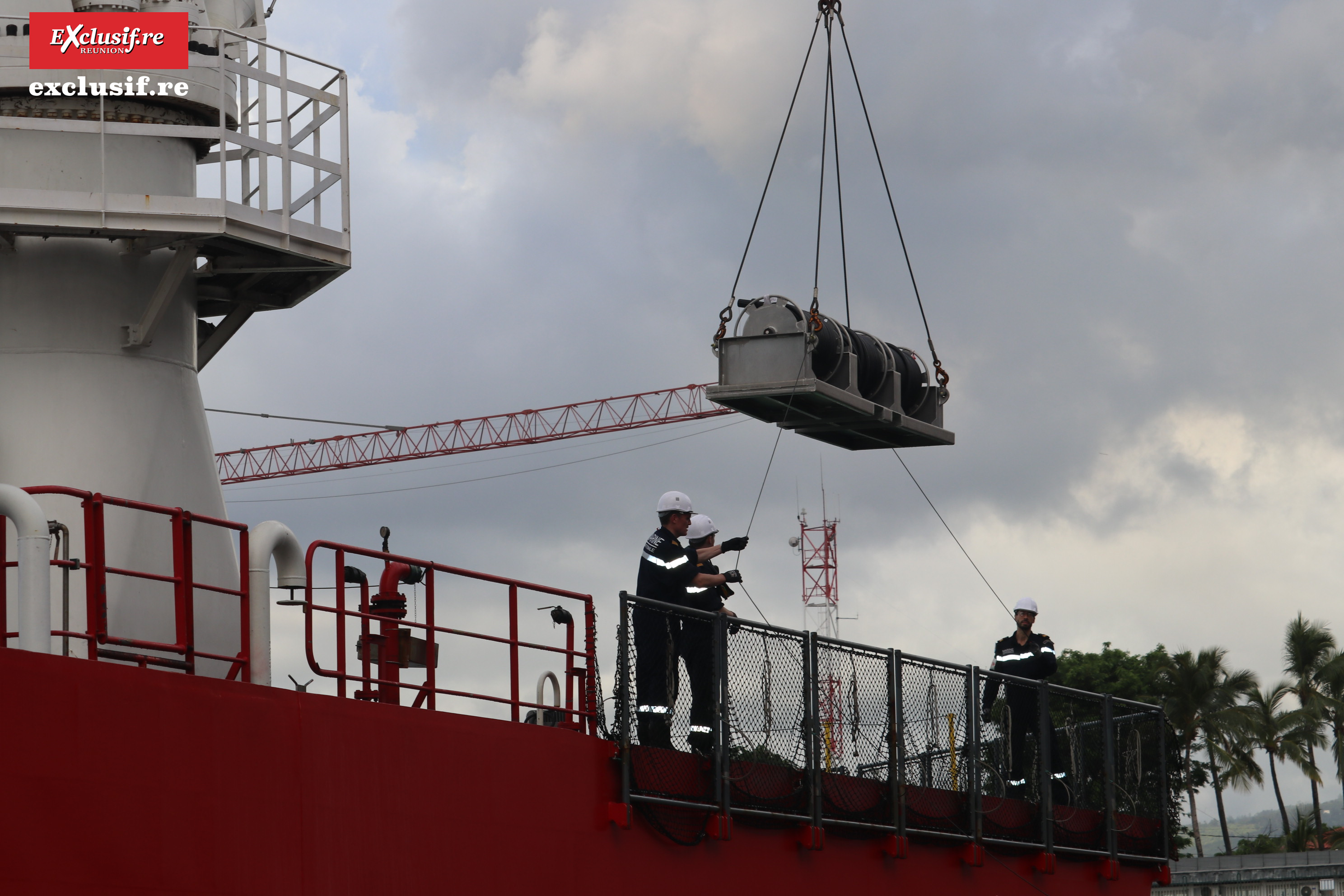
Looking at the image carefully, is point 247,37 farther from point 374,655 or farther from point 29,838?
point 29,838

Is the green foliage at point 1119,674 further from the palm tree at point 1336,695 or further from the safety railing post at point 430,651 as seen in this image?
the safety railing post at point 430,651

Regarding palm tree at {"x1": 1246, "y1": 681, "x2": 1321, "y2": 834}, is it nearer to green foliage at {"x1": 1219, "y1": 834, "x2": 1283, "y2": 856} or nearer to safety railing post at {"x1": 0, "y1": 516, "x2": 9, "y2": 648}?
green foliage at {"x1": 1219, "y1": 834, "x2": 1283, "y2": 856}

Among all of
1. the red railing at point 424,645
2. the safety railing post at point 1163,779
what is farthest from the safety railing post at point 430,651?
the safety railing post at point 1163,779

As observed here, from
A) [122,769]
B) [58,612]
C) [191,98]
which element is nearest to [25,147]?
[191,98]

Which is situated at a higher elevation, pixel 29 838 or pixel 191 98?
pixel 191 98

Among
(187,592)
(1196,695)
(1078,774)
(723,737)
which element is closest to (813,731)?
(723,737)

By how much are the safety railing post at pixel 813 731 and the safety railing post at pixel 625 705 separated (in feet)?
5.96

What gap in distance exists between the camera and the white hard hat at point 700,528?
1352cm

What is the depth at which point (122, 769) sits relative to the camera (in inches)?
348

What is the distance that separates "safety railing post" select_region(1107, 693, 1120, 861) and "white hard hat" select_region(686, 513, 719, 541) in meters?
5.86

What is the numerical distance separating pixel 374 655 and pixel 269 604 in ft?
3.29

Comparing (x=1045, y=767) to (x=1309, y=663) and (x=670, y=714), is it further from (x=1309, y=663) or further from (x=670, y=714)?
(x=1309, y=663)

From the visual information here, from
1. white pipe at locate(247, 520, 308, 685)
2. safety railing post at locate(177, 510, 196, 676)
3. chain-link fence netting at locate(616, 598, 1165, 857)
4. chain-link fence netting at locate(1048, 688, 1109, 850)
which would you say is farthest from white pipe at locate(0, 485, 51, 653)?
chain-link fence netting at locate(1048, 688, 1109, 850)

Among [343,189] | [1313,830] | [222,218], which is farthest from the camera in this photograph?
[1313,830]
